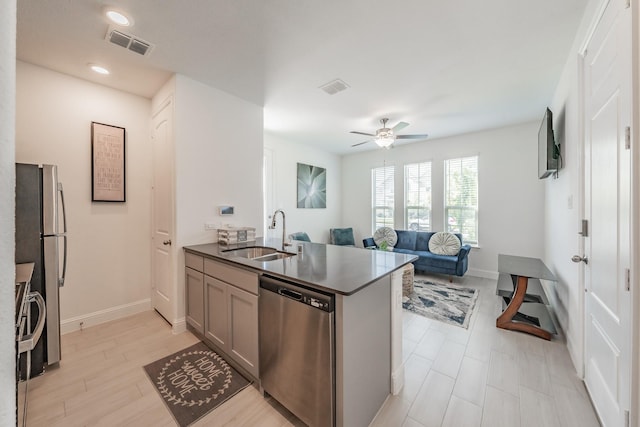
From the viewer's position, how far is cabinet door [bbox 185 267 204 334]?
241 centimetres

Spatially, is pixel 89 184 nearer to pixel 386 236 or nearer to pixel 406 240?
pixel 386 236

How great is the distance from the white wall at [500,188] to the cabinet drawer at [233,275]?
179 inches

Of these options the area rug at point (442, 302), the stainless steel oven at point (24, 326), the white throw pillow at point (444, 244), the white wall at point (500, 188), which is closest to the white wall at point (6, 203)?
the stainless steel oven at point (24, 326)

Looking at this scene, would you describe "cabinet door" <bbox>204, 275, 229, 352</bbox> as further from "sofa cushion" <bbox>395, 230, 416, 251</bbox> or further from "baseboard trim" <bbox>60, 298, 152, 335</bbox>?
"sofa cushion" <bbox>395, 230, 416, 251</bbox>

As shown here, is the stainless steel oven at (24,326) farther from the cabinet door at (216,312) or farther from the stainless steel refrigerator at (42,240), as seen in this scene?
the cabinet door at (216,312)

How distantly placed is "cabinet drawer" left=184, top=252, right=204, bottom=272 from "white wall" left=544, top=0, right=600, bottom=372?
3.20 metres

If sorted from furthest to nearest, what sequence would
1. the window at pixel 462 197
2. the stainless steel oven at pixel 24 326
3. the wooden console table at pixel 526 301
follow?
the window at pixel 462 197 < the wooden console table at pixel 526 301 < the stainless steel oven at pixel 24 326

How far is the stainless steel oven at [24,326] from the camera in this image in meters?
1.04

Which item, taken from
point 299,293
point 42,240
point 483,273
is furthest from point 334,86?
point 483,273

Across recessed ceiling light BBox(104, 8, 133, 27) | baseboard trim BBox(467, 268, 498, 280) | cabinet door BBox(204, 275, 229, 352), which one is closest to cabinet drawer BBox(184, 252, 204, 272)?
cabinet door BBox(204, 275, 229, 352)

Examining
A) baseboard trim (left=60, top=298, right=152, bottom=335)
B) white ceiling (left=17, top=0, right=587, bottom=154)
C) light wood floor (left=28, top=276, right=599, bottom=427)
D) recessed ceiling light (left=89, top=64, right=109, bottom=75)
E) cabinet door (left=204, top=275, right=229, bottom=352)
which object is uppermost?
white ceiling (left=17, top=0, right=587, bottom=154)

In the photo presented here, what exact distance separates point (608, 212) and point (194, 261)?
317 cm

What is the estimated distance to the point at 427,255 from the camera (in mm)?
4684

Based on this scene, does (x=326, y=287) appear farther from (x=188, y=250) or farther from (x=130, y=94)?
(x=130, y=94)
